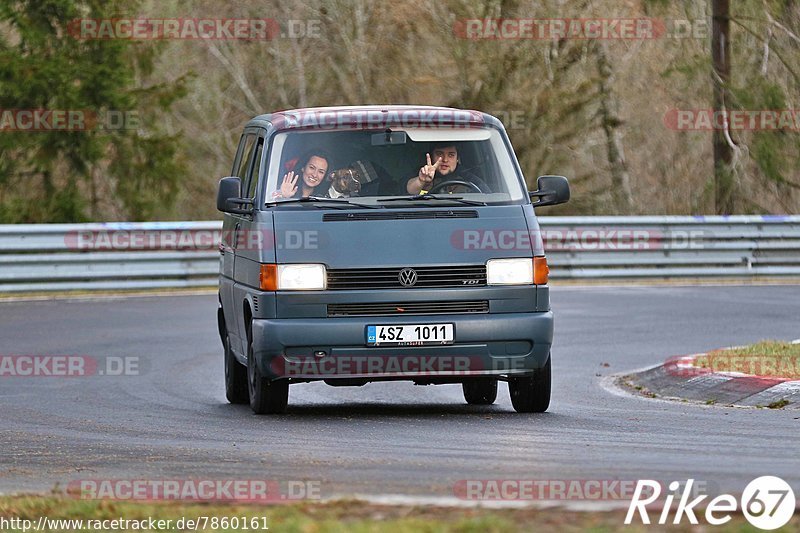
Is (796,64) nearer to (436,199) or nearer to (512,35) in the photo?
(512,35)

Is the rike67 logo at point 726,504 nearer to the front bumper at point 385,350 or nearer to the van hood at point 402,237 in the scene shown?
the front bumper at point 385,350

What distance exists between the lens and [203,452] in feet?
30.1

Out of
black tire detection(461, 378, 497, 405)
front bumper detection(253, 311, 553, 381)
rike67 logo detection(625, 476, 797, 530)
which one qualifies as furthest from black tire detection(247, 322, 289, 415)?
rike67 logo detection(625, 476, 797, 530)

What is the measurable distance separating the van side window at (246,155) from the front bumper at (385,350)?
2270 millimetres

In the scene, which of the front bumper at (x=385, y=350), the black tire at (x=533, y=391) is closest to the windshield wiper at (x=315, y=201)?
the front bumper at (x=385, y=350)

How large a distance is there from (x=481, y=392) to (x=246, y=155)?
2.65 m

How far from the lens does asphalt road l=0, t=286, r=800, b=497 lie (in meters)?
8.12

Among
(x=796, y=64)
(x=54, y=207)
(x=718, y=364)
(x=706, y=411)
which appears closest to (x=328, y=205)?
(x=706, y=411)

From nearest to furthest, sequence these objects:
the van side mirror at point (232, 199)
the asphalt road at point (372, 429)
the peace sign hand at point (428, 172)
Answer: the asphalt road at point (372, 429) → the peace sign hand at point (428, 172) → the van side mirror at point (232, 199)

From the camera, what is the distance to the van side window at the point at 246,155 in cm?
1284

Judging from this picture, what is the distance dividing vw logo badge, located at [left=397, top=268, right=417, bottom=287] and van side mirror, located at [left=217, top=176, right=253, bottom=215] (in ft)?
4.57

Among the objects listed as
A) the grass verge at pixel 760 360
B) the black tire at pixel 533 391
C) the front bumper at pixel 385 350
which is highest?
the front bumper at pixel 385 350

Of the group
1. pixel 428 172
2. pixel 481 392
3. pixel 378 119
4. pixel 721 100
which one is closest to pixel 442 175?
pixel 428 172

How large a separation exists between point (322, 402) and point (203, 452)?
351 centimetres
